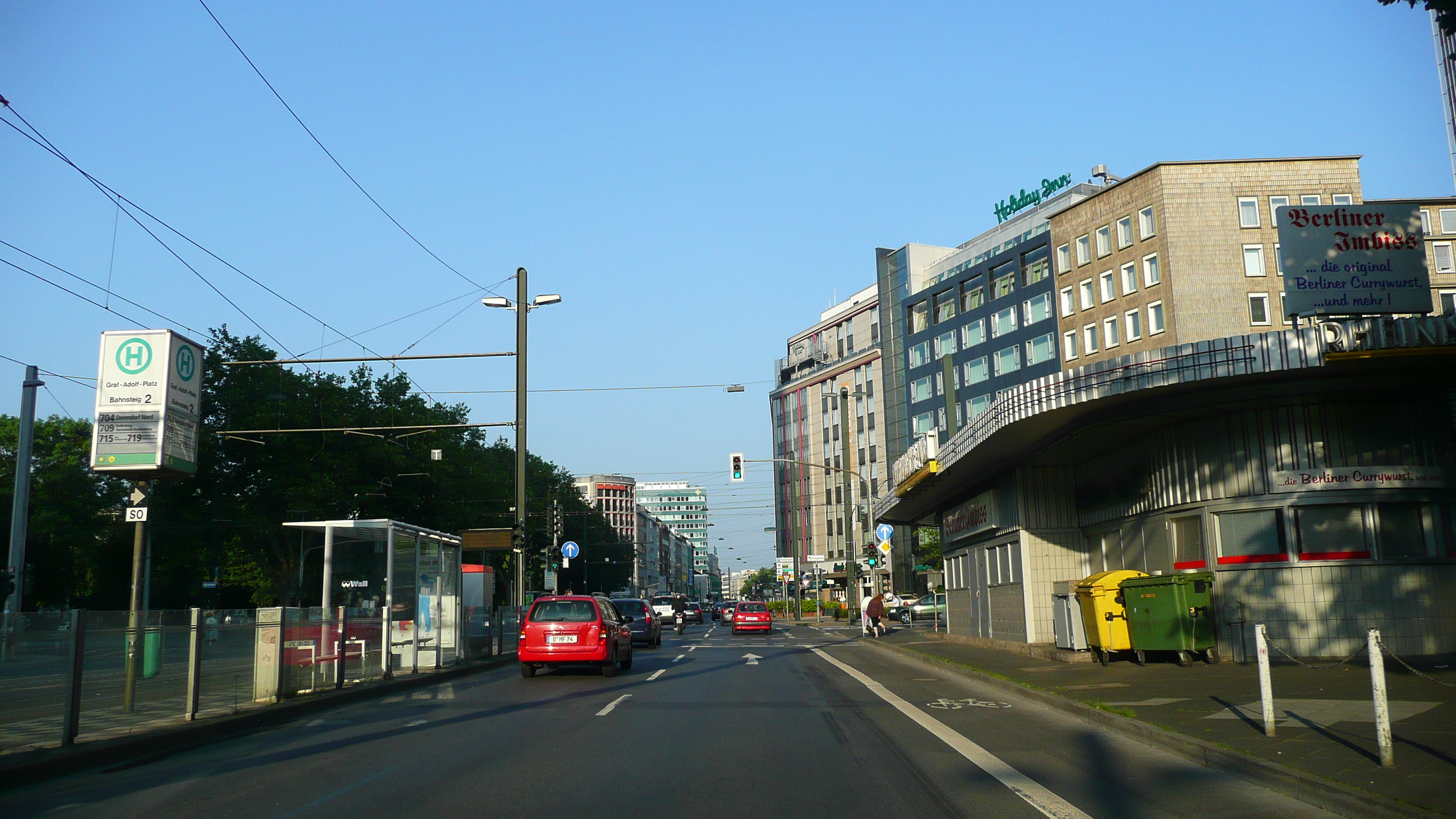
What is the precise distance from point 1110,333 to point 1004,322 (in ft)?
47.1

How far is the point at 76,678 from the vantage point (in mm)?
10688

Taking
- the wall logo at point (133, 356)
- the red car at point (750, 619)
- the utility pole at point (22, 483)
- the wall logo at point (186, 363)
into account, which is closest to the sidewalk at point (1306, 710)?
the wall logo at point (186, 363)

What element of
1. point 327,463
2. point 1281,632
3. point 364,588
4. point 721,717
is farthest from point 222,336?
point 1281,632

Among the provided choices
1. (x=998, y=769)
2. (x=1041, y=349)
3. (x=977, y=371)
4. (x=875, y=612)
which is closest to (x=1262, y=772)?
(x=998, y=769)

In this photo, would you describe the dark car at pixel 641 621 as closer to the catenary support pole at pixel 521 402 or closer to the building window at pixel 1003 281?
the catenary support pole at pixel 521 402

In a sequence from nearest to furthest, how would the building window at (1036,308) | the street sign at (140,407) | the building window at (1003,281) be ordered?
the street sign at (140,407) → the building window at (1036,308) → the building window at (1003,281)

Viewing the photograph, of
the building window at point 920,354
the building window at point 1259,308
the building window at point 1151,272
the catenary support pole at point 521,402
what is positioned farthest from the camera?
the building window at point 920,354

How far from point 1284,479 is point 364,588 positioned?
16.2m

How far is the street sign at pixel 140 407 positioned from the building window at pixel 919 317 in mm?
71529

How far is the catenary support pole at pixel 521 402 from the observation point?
2525 cm

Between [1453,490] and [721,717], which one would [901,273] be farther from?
[721,717]

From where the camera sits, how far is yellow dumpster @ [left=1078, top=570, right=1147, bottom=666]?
18.6 meters

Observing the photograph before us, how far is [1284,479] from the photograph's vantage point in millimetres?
17484

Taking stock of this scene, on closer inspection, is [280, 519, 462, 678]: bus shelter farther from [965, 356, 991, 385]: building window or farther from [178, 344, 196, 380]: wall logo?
[965, 356, 991, 385]: building window
